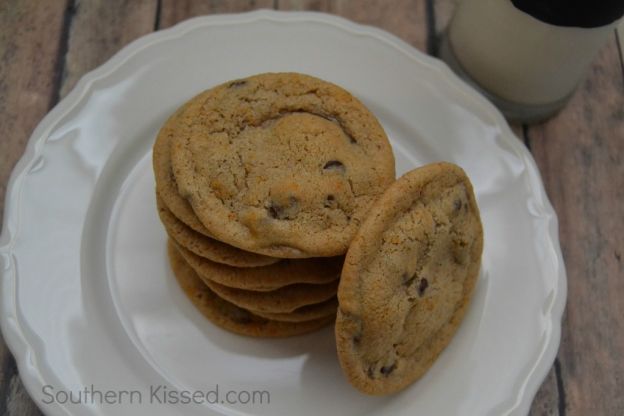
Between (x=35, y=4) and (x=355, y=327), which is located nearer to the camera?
(x=355, y=327)

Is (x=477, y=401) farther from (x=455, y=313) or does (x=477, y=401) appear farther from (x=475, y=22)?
(x=475, y=22)

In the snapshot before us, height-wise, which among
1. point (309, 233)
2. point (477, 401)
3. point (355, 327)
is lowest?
point (477, 401)

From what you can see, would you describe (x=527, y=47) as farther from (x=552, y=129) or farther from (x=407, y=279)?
(x=407, y=279)

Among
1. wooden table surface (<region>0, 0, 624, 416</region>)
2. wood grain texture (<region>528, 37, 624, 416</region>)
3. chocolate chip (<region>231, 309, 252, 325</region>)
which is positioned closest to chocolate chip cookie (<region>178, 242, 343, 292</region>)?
chocolate chip (<region>231, 309, 252, 325</region>)

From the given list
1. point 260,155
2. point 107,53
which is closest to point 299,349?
point 260,155

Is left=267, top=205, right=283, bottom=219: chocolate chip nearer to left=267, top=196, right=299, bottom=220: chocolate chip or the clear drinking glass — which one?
left=267, top=196, right=299, bottom=220: chocolate chip

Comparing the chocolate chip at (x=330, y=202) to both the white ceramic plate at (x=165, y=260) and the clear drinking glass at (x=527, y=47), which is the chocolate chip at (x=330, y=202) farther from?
the clear drinking glass at (x=527, y=47)

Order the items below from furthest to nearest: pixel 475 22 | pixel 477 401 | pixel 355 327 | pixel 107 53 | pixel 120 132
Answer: pixel 107 53, pixel 475 22, pixel 120 132, pixel 477 401, pixel 355 327
